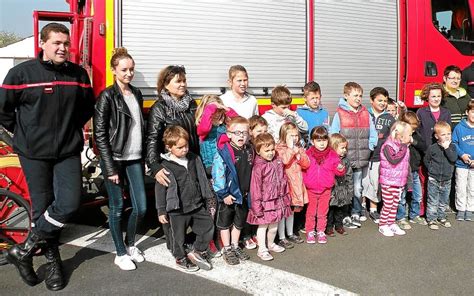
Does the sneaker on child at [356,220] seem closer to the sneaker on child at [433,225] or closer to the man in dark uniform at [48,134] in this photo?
the sneaker on child at [433,225]

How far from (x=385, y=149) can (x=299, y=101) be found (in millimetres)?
1169

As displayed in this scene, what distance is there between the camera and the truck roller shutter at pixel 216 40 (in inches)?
173

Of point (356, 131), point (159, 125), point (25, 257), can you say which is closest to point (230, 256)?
point (159, 125)

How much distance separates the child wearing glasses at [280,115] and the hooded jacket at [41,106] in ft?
6.31

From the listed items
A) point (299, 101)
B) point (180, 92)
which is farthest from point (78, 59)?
point (299, 101)

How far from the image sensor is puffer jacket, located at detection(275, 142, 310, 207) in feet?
14.0

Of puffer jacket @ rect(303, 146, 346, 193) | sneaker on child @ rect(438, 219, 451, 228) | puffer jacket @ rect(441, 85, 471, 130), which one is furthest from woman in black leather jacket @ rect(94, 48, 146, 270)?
puffer jacket @ rect(441, 85, 471, 130)

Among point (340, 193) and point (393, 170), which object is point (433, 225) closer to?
point (393, 170)

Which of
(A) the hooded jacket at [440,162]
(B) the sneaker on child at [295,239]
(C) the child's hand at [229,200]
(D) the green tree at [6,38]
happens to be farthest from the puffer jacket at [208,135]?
(D) the green tree at [6,38]

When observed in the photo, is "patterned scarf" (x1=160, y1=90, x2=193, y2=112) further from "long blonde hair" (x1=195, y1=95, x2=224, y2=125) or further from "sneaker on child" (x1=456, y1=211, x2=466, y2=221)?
"sneaker on child" (x1=456, y1=211, x2=466, y2=221)

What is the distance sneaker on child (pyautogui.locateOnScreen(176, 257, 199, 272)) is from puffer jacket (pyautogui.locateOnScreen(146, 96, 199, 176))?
777 millimetres

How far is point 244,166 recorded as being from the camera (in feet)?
13.0

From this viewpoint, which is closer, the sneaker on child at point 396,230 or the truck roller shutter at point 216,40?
the truck roller shutter at point 216,40

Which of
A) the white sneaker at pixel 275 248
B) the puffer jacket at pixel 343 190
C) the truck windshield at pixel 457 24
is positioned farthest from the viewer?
the truck windshield at pixel 457 24
